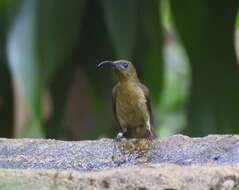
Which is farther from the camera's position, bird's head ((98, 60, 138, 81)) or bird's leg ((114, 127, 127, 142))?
bird's head ((98, 60, 138, 81))

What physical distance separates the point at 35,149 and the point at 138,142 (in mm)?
553

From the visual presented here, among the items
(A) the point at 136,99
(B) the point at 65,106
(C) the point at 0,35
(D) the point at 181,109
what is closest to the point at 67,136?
(B) the point at 65,106

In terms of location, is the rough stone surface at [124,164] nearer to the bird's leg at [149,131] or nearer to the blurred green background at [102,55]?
the bird's leg at [149,131]

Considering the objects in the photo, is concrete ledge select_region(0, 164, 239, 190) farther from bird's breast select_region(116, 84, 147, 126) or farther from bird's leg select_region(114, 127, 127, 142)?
bird's breast select_region(116, 84, 147, 126)

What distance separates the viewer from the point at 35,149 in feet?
15.0

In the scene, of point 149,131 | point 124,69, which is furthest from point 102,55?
point 149,131

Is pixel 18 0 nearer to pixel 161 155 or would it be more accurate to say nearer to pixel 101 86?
pixel 101 86

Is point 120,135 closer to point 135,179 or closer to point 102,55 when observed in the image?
point 135,179

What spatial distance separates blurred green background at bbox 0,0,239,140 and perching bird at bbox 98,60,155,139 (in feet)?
6.18

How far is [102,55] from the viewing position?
8.89 meters

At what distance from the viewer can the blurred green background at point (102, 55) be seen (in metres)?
8.11

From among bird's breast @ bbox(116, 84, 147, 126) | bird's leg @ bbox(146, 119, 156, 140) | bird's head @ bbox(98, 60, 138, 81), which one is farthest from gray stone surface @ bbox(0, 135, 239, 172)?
bird's head @ bbox(98, 60, 138, 81)

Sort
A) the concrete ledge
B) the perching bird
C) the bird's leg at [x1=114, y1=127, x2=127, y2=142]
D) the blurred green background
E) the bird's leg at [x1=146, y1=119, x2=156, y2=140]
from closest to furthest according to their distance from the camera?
the concrete ledge → the bird's leg at [x1=114, y1=127, x2=127, y2=142] → the bird's leg at [x1=146, y1=119, x2=156, y2=140] → the perching bird → the blurred green background

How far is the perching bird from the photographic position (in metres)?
5.64
